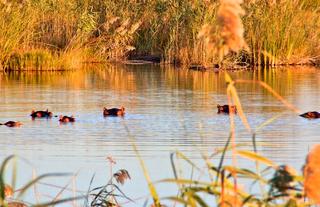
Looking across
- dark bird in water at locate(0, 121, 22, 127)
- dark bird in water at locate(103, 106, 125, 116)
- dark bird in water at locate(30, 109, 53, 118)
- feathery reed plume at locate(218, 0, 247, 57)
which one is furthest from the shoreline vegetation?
feathery reed plume at locate(218, 0, 247, 57)

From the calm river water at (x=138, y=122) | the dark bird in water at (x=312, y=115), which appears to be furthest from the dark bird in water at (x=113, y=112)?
the dark bird in water at (x=312, y=115)

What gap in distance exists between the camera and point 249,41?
25.5m

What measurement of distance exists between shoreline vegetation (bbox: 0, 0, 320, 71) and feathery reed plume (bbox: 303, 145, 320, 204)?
2095 centimetres

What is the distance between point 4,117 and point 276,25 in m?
13.3

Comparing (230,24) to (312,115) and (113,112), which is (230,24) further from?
(113,112)

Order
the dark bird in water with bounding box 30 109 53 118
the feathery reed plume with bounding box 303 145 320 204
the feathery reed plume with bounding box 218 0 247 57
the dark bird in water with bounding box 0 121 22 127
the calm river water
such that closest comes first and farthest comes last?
1. the feathery reed plume with bounding box 303 145 320 204
2. the feathery reed plume with bounding box 218 0 247 57
3. the calm river water
4. the dark bird in water with bounding box 0 121 22 127
5. the dark bird in water with bounding box 30 109 53 118

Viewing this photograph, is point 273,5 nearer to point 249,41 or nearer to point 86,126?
point 249,41

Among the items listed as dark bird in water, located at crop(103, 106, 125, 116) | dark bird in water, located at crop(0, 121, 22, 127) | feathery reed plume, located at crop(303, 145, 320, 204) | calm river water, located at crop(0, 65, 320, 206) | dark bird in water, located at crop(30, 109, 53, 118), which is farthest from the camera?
dark bird in water, located at crop(103, 106, 125, 116)

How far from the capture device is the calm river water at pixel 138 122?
28.9 ft

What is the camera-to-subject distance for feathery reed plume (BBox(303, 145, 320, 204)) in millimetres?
2457

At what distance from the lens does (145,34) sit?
27.7m

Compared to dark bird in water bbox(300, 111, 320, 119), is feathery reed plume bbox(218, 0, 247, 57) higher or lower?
higher

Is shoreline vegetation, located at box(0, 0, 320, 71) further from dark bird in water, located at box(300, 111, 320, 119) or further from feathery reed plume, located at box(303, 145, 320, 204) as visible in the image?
feathery reed plume, located at box(303, 145, 320, 204)

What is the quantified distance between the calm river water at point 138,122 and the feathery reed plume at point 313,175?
1.30m
